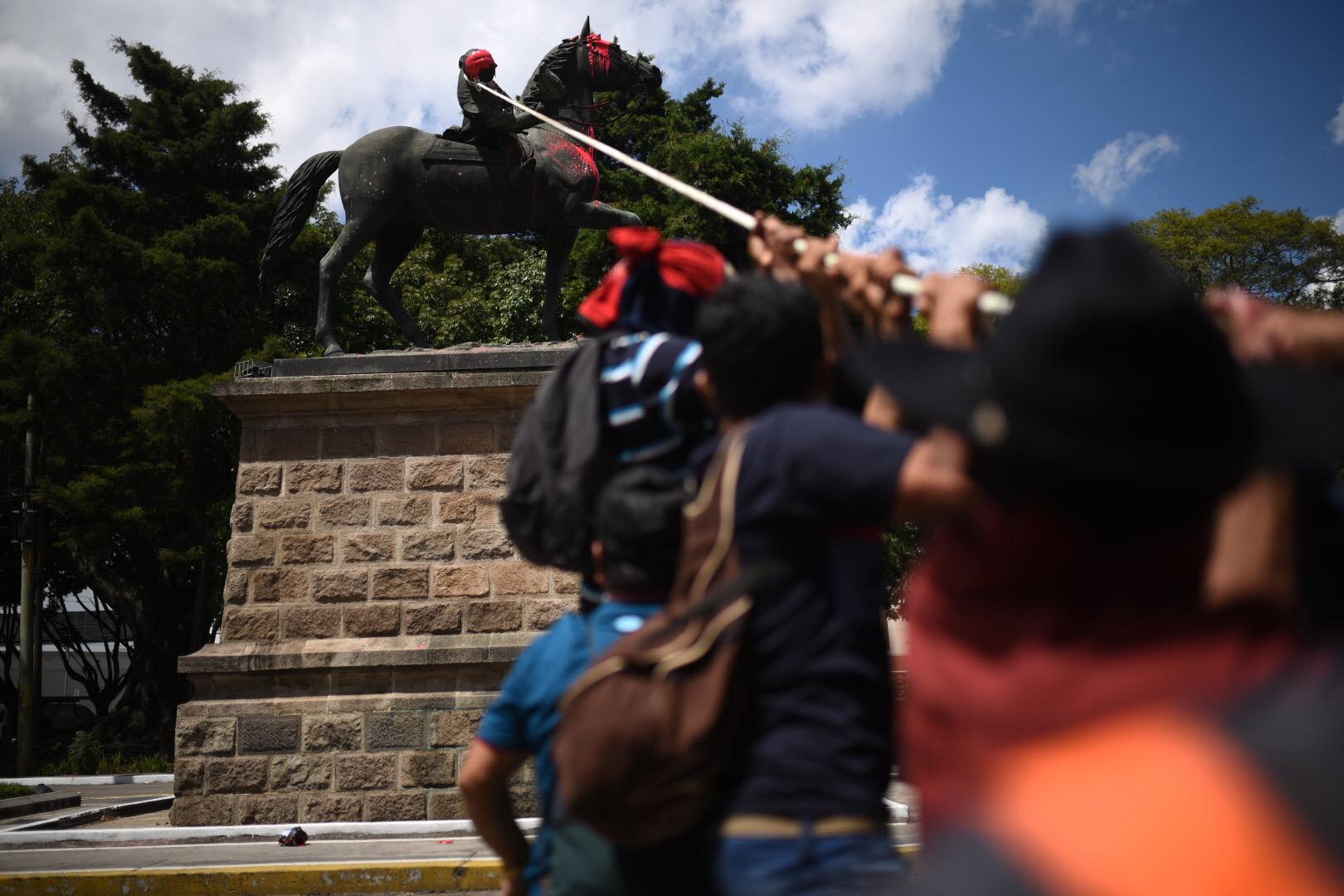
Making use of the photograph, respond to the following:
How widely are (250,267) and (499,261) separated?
18.9ft

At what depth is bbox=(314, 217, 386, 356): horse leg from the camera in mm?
9109

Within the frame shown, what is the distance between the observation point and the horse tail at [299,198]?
30.8 ft

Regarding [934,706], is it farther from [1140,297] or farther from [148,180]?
[148,180]

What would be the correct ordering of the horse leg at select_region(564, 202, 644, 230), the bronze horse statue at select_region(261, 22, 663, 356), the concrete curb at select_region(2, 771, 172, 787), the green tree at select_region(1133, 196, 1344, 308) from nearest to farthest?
the bronze horse statue at select_region(261, 22, 663, 356), the horse leg at select_region(564, 202, 644, 230), the concrete curb at select_region(2, 771, 172, 787), the green tree at select_region(1133, 196, 1344, 308)

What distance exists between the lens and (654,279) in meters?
2.62

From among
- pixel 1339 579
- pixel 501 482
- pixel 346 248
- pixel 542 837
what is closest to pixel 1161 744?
pixel 1339 579

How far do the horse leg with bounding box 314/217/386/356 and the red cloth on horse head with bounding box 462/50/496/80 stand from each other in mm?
1456

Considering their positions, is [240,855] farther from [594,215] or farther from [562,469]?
[562,469]

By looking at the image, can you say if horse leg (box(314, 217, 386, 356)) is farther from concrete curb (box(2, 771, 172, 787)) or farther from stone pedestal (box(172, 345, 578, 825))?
concrete curb (box(2, 771, 172, 787))

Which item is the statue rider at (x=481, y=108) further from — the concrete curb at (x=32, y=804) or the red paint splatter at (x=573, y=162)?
the concrete curb at (x=32, y=804)

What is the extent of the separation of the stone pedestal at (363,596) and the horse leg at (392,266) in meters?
0.84

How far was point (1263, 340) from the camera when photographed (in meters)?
1.63

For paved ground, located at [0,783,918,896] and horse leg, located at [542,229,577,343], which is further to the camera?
horse leg, located at [542,229,577,343]

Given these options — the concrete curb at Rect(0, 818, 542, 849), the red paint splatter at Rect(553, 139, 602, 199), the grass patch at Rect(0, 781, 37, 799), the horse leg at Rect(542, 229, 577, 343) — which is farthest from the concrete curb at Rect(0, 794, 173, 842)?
the red paint splatter at Rect(553, 139, 602, 199)
